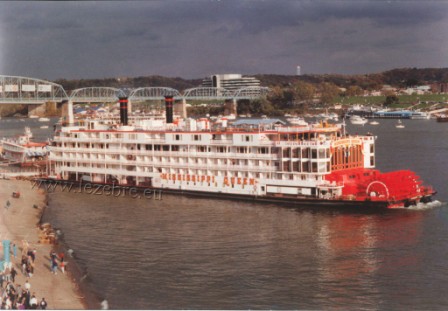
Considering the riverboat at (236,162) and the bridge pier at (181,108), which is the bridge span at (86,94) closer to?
the bridge pier at (181,108)

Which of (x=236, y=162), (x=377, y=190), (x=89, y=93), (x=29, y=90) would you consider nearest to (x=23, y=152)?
(x=236, y=162)

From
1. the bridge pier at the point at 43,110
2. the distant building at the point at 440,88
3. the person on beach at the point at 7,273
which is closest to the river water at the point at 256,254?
the person on beach at the point at 7,273

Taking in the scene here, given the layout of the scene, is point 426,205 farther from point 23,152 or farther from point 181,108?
point 181,108

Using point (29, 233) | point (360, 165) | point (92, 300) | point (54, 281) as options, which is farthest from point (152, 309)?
point (360, 165)

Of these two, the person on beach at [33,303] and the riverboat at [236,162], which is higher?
the riverboat at [236,162]

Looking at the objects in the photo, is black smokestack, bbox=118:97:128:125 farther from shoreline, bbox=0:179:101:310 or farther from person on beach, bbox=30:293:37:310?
person on beach, bbox=30:293:37:310

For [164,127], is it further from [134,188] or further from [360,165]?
[360,165]

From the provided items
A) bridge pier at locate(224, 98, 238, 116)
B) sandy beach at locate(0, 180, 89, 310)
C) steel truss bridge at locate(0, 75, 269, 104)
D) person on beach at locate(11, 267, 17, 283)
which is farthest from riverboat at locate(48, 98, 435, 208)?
bridge pier at locate(224, 98, 238, 116)
